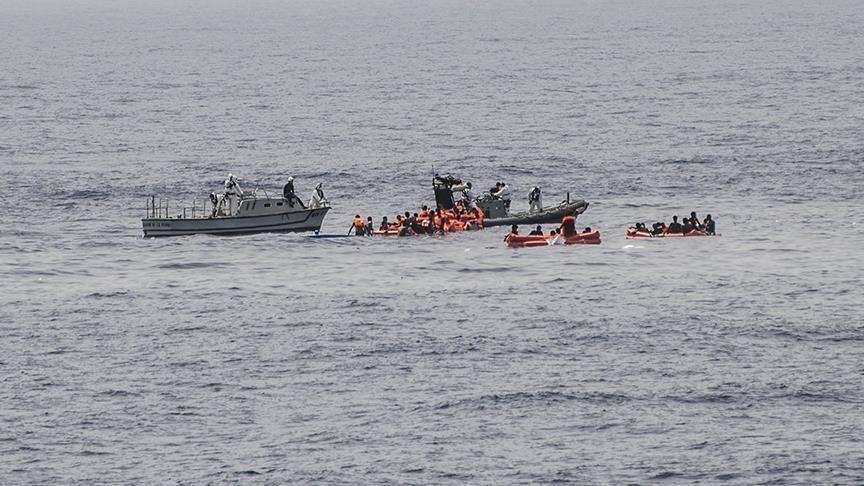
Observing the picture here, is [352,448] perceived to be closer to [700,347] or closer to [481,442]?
[481,442]

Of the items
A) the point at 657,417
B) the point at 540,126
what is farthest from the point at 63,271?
the point at 540,126

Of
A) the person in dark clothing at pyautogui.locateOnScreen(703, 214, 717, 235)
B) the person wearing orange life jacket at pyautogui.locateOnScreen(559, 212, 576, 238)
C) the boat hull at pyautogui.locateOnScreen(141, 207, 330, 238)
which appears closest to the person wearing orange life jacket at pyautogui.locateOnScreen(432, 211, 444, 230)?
the boat hull at pyautogui.locateOnScreen(141, 207, 330, 238)

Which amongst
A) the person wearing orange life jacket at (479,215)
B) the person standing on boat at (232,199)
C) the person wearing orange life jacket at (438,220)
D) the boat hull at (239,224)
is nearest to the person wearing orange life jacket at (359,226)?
the boat hull at (239,224)

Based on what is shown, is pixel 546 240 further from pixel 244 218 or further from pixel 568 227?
pixel 244 218

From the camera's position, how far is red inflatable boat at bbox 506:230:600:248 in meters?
99.8

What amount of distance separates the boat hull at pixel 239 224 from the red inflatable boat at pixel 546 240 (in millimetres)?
13473

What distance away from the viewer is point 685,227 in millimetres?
101188

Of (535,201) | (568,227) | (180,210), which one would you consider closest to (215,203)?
(180,210)

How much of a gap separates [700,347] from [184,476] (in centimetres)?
2659

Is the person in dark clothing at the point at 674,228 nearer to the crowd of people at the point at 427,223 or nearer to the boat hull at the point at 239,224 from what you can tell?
the crowd of people at the point at 427,223

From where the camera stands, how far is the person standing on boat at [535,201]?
108 meters

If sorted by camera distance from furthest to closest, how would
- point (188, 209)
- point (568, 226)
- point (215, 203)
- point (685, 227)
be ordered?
point (188, 209)
point (215, 203)
point (685, 227)
point (568, 226)

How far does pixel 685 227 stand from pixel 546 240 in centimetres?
884

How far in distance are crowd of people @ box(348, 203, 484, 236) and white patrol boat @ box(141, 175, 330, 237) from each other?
10.0 feet
